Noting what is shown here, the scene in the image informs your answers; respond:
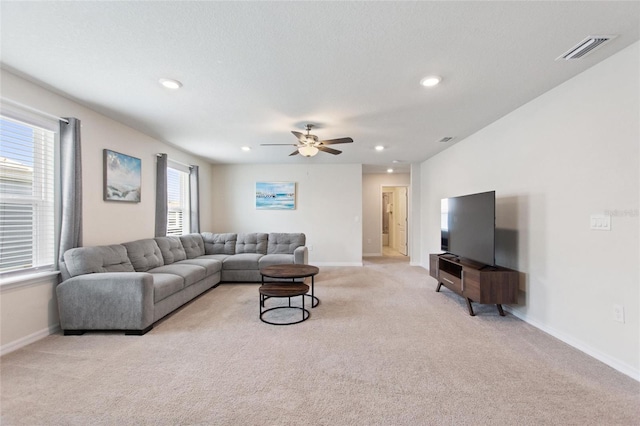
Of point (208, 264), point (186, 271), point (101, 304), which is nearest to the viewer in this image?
point (101, 304)

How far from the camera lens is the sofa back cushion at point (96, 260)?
Result: 2.80m

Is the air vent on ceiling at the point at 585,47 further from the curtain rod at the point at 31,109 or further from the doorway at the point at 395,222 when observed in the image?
the doorway at the point at 395,222

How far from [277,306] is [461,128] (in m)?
3.61

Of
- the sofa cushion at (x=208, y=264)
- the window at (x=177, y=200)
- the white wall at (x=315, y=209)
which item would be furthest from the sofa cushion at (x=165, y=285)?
the white wall at (x=315, y=209)

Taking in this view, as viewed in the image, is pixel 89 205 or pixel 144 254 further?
pixel 144 254

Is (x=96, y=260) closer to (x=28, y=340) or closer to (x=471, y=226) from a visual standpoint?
(x=28, y=340)

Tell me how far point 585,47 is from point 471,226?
6.81ft

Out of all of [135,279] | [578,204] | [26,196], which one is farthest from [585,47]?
[26,196]

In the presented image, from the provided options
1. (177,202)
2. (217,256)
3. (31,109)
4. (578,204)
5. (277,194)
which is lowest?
(217,256)

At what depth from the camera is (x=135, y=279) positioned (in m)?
2.72

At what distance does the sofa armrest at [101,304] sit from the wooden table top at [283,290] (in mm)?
1243

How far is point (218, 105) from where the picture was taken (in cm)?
312

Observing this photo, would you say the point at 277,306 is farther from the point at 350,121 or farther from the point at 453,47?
the point at 453,47

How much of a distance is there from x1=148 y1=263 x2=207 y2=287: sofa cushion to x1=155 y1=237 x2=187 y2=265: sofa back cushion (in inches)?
13.7
